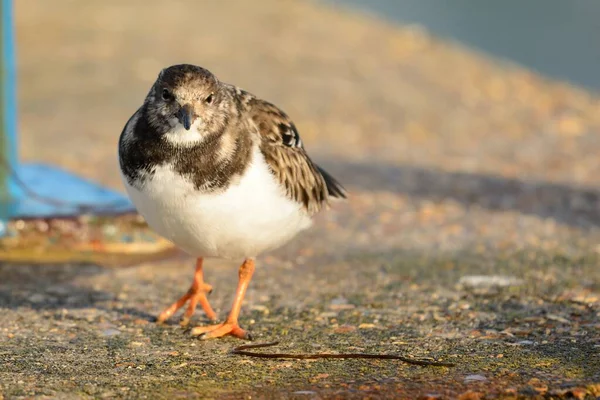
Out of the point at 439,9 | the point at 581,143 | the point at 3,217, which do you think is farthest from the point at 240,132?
the point at 439,9

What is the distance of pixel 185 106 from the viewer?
4.25 metres

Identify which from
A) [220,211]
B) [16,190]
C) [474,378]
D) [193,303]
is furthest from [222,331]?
[16,190]

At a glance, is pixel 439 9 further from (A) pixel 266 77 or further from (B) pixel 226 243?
(B) pixel 226 243

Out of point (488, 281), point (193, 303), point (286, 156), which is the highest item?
point (286, 156)

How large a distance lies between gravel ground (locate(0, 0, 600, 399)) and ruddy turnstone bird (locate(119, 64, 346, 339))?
0.48 metres

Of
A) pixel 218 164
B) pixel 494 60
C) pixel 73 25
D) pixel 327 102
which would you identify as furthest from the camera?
pixel 494 60

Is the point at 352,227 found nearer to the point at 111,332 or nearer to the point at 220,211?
the point at 111,332

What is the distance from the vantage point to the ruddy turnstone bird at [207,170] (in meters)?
4.23

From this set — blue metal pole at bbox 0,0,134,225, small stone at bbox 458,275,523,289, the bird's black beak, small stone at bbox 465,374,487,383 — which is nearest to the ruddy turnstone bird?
the bird's black beak

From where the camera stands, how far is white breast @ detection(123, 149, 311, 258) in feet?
13.9

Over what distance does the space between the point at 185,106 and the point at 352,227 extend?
3.30m

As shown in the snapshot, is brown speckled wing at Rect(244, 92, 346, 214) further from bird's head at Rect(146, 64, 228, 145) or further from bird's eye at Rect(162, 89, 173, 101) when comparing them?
bird's eye at Rect(162, 89, 173, 101)

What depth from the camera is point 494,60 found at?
14.9 metres

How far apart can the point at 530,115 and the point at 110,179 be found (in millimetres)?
5328
